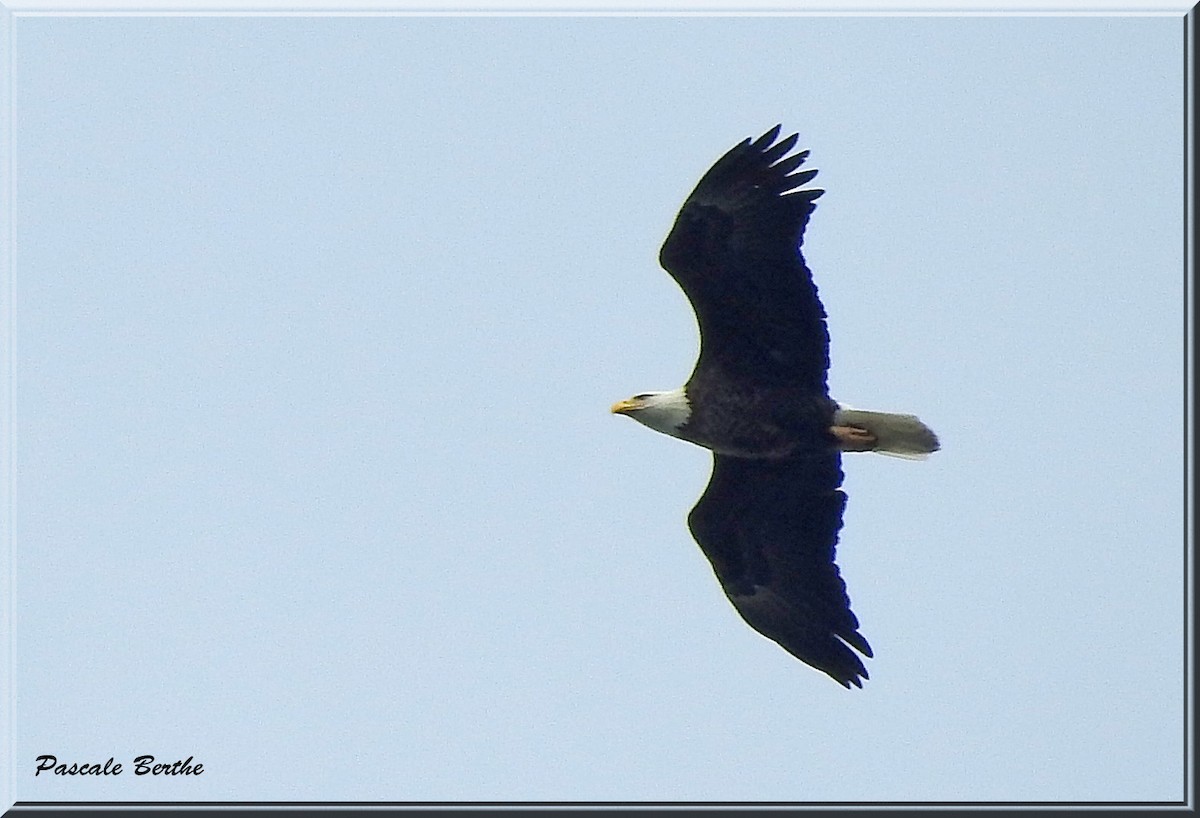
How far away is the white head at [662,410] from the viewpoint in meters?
9.46

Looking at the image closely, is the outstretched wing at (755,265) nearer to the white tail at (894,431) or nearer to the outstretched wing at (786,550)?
the white tail at (894,431)

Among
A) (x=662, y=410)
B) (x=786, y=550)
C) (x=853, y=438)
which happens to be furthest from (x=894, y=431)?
(x=662, y=410)

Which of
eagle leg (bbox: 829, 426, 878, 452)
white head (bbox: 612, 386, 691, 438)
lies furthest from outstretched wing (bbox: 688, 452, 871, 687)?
white head (bbox: 612, 386, 691, 438)

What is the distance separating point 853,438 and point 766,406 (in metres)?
0.48

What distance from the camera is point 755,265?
8953 millimetres

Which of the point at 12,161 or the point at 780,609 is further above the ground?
the point at 12,161

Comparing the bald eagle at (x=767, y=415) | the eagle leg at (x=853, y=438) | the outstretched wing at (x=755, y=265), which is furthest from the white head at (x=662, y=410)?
the eagle leg at (x=853, y=438)

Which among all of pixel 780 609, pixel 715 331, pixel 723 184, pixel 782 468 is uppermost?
pixel 723 184

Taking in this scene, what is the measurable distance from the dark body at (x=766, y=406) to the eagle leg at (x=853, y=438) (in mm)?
40
